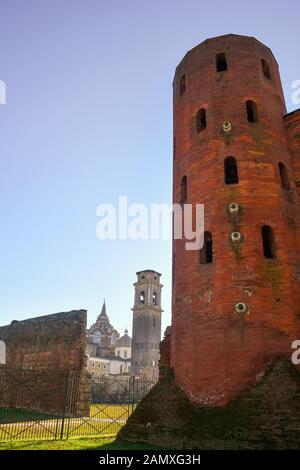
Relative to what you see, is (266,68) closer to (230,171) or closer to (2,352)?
(230,171)

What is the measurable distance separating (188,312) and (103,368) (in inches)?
2478

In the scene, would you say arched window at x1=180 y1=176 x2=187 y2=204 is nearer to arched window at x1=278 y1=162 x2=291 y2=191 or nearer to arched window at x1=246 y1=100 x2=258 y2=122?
arched window at x1=246 y1=100 x2=258 y2=122

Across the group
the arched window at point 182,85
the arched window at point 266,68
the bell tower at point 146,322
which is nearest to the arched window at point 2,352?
the arched window at point 182,85

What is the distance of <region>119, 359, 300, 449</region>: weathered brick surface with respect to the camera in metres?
8.88

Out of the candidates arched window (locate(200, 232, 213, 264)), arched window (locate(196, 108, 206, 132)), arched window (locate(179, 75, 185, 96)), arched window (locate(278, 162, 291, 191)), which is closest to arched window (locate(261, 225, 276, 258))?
arched window (locate(200, 232, 213, 264))

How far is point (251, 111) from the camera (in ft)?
46.1

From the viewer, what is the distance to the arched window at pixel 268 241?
39.1 ft

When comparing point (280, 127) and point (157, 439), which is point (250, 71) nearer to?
point (280, 127)

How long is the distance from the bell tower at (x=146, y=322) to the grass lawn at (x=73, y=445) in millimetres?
49385

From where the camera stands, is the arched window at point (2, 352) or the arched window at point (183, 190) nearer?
Answer: the arched window at point (183, 190)

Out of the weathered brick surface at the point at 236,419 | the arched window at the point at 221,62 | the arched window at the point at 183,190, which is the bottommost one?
the weathered brick surface at the point at 236,419

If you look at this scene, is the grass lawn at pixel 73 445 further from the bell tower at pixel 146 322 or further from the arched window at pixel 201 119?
the bell tower at pixel 146 322

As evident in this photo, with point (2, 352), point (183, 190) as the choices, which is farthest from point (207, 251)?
point (2, 352)
